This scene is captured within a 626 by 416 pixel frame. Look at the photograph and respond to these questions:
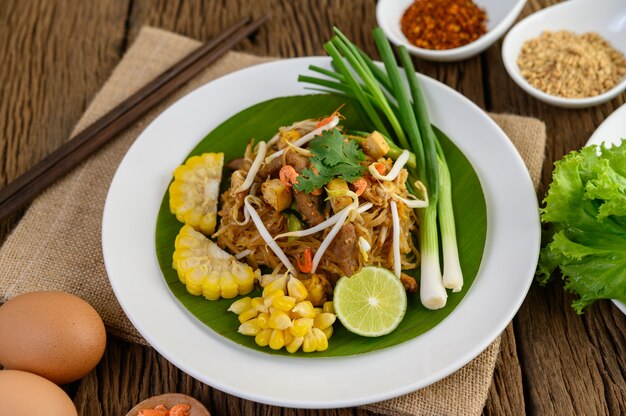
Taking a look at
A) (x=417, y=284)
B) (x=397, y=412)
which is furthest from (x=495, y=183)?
(x=397, y=412)

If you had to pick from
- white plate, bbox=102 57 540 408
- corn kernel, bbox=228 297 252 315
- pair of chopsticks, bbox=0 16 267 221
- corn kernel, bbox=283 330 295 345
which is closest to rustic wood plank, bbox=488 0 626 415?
white plate, bbox=102 57 540 408

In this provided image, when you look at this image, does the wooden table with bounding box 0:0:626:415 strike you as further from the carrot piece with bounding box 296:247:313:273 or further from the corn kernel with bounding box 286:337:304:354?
the carrot piece with bounding box 296:247:313:273

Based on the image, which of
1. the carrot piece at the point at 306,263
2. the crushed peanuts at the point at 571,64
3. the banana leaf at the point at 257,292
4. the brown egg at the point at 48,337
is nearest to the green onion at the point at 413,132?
the banana leaf at the point at 257,292

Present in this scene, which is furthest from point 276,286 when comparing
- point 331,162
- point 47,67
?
point 47,67

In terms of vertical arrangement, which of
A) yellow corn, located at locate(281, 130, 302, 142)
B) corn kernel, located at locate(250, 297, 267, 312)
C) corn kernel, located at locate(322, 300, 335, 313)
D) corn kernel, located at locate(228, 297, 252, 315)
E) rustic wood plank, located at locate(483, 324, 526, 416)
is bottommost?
rustic wood plank, located at locate(483, 324, 526, 416)

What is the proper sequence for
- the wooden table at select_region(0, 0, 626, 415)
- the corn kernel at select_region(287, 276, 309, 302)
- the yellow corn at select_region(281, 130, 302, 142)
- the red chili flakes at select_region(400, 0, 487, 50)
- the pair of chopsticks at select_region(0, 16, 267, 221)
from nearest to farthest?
the corn kernel at select_region(287, 276, 309, 302) → the wooden table at select_region(0, 0, 626, 415) → the yellow corn at select_region(281, 130, 302, 142) → the pair of chopsticks at select_region(0, 16, 267, 221) → the red chili flakes at select_region(400, 0, 487, 50)

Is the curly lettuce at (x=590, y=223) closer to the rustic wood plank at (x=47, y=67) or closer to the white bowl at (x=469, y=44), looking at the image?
the white bowl at (x=469, y=44)

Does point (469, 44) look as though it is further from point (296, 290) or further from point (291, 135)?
point (296, 290)

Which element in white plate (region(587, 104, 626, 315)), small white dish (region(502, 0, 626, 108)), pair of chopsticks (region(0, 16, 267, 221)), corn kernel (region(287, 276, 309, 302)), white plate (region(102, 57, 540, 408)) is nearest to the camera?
white plate (region(102, 57, 540, 408))
